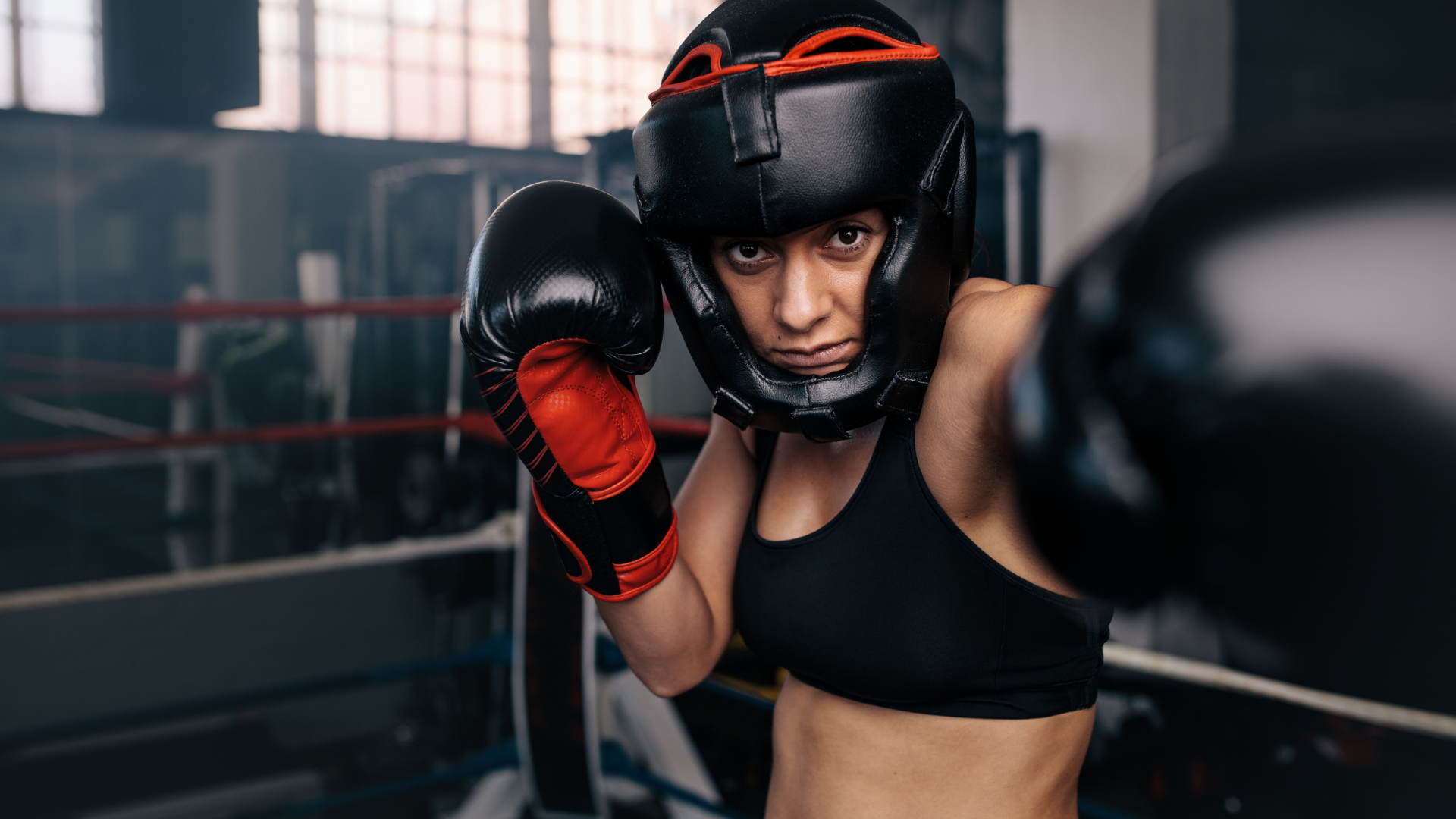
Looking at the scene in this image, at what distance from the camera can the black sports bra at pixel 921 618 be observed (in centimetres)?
71

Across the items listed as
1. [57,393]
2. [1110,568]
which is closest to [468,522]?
[57,393]

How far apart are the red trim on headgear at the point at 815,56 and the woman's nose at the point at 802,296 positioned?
138 millimetres

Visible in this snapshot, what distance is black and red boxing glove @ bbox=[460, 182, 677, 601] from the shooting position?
73 cm

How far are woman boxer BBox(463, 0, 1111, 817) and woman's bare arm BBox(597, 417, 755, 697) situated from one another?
2 cm

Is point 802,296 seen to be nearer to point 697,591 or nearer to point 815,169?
point 815,169

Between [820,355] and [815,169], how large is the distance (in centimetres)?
15

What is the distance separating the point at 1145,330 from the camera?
380 millimetres

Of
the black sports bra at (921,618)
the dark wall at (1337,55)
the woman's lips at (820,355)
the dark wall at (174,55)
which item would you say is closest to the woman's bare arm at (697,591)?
the black sports bra at (921,618)

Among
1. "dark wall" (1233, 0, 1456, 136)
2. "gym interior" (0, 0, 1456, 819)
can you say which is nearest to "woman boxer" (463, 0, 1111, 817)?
"gym interior" (0, 0, 1456, 819)


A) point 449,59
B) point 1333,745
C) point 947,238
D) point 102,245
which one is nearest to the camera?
Answer: point 947,238

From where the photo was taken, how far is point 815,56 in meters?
0.65

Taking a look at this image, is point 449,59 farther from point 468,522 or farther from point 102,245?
point 468,522

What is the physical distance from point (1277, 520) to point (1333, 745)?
2.19m

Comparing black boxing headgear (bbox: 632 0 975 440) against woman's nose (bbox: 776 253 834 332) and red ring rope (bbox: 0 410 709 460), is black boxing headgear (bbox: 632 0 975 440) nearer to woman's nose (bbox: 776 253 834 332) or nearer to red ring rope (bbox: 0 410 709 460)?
woman's nose (bbox: 776 253 834 332)
